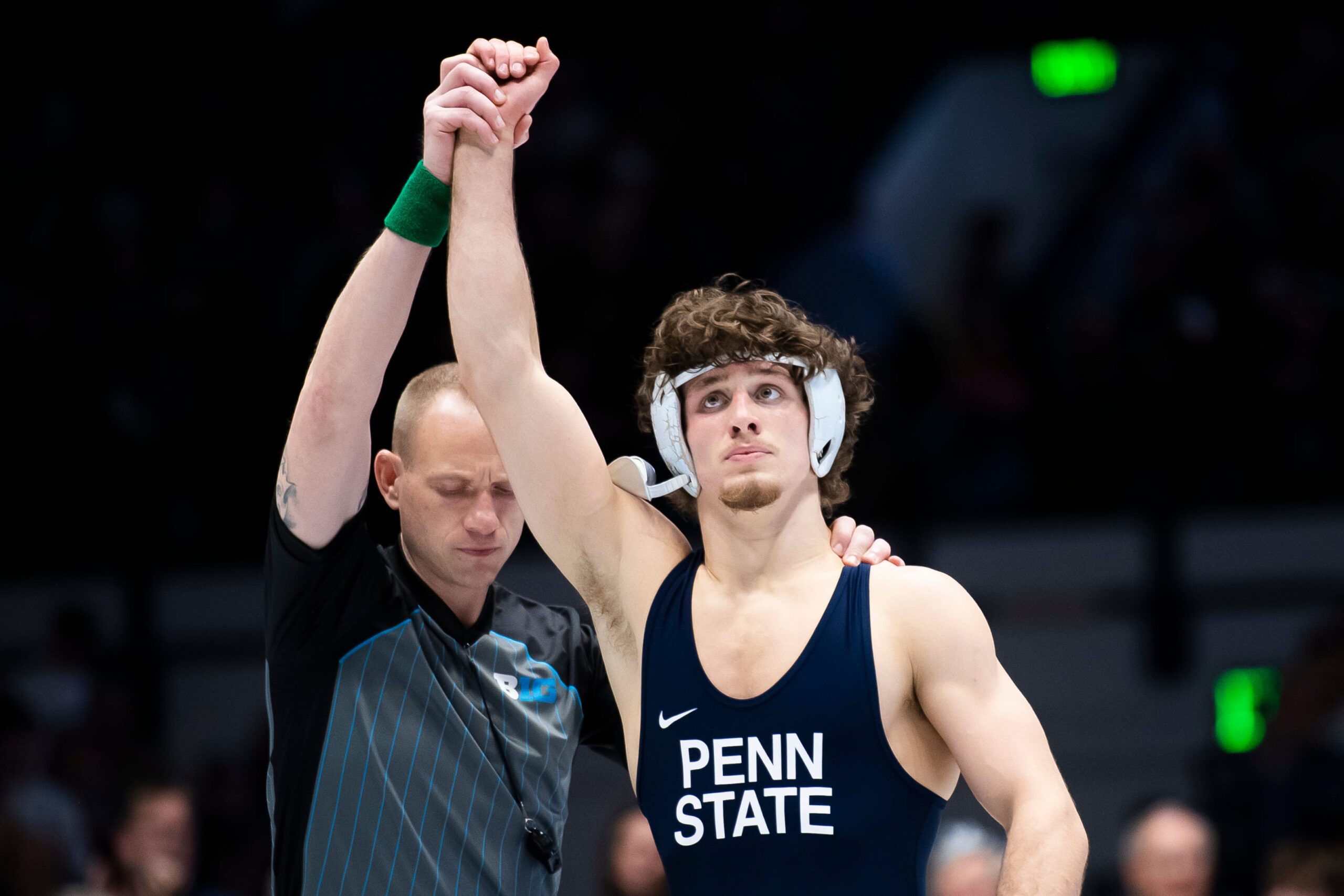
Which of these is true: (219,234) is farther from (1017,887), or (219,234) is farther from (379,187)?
(1017,887)

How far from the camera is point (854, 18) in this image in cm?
952

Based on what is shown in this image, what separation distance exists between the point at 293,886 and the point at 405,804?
0.26m

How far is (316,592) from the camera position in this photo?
10.2 ft

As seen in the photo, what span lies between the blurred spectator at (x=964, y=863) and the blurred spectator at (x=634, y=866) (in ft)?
2.96

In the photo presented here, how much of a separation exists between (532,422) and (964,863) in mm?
3289

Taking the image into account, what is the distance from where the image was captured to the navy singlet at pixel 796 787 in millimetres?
2857

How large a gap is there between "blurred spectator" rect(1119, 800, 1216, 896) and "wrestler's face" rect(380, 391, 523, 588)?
124 inches

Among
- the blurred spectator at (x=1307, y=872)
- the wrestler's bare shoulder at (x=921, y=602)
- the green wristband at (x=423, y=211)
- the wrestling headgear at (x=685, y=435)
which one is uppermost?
the green wristband at (x=423, y=211)

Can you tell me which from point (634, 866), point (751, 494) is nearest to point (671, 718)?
point (751, 494)

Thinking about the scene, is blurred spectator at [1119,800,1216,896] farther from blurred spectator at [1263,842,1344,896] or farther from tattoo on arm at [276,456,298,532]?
tattoo on arm at [276,456,298,532]

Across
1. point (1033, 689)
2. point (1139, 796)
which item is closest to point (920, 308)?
point (1033, 689)

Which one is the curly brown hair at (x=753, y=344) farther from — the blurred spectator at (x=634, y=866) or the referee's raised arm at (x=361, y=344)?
the blurred spectator at (x=634, y=866)

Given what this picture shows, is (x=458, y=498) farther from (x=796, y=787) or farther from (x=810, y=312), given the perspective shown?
(x=810, y=312)

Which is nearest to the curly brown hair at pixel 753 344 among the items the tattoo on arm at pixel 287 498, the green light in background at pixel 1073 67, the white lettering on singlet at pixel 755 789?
the white lettering on singlet at pixel 755 789
